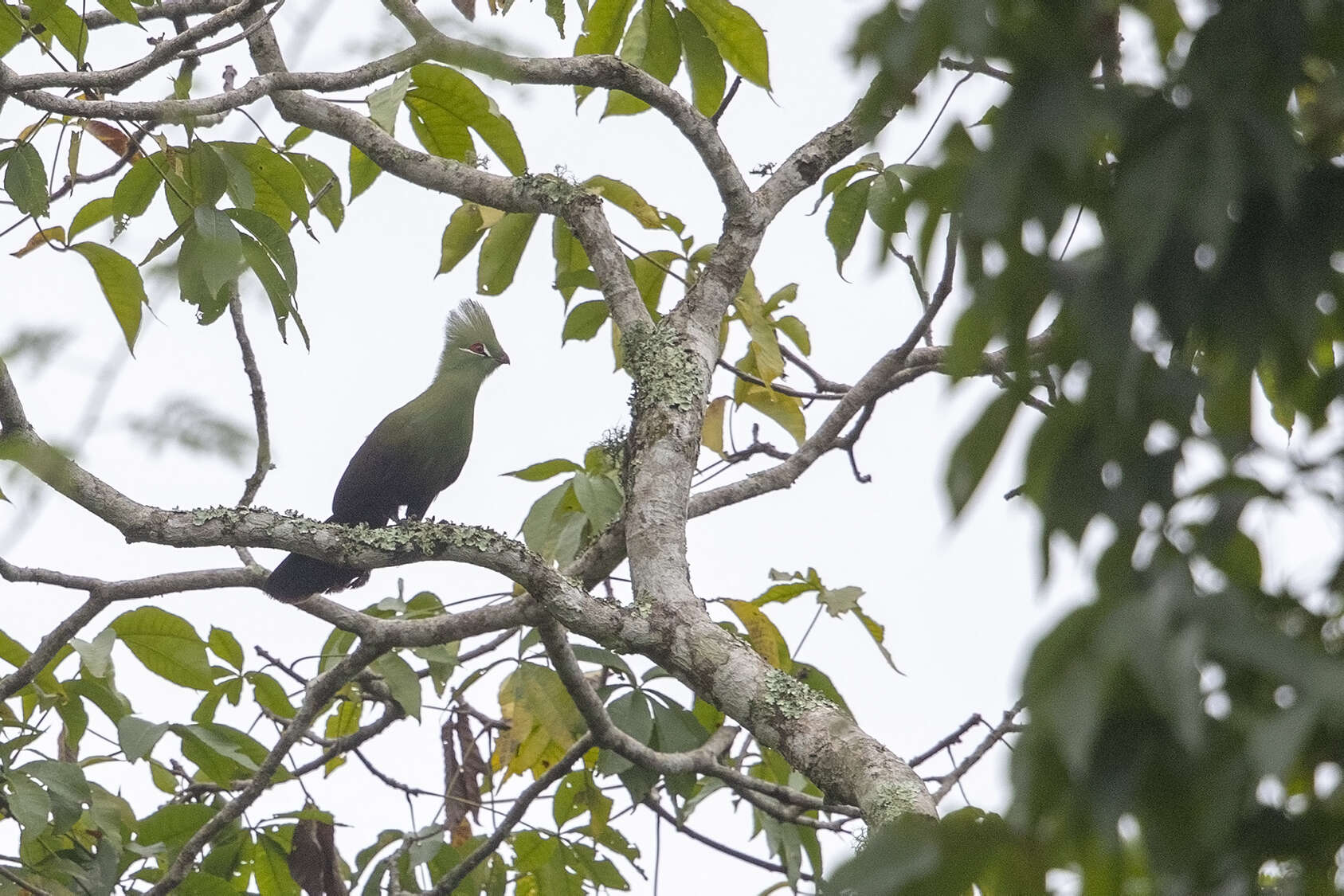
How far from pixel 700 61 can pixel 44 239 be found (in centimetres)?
140

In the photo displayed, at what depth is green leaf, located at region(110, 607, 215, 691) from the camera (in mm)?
2818

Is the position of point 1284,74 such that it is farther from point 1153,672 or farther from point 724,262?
point 724,262

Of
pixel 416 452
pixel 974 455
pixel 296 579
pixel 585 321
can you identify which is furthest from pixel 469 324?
pixel 974 455

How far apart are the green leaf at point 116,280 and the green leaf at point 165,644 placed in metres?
0.65

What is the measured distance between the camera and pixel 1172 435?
79 cm

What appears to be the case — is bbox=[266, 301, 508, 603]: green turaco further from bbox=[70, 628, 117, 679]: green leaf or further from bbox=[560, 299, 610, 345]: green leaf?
bbox=[70, 628, 117, 679]: green leaf

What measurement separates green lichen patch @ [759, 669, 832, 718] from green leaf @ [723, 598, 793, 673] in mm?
947

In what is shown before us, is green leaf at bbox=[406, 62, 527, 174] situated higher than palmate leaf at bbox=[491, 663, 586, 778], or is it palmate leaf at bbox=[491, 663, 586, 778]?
green leaf at bbox=[406, 62, 527, 174]

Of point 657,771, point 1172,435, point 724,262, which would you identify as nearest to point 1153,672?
point 1172,435

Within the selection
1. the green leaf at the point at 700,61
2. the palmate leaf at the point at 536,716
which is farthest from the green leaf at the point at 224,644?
the green leaf at the point at 700,61

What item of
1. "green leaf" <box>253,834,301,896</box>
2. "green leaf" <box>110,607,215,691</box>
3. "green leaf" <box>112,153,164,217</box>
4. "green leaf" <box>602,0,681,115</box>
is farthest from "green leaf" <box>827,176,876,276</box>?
"green leaf" <box>253,834,301,896</box>

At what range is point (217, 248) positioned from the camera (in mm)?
2254

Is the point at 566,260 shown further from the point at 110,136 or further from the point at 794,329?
the point at 110,136

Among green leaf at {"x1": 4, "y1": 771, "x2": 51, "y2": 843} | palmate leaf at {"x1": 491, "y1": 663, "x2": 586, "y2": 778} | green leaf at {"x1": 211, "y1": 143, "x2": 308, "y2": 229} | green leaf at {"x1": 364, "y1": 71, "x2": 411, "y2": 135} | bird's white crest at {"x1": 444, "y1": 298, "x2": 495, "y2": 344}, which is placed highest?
bird's white crest at {"x1": 444, "y1": 298, "x2": 495, "y2": 344}
